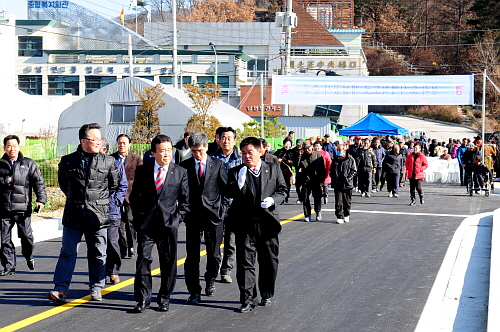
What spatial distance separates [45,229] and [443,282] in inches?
313

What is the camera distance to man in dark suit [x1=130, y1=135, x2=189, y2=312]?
21.9 feet

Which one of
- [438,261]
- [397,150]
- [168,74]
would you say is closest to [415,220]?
[438,261]

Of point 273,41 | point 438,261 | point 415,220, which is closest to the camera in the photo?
point 438,261

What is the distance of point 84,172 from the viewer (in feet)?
23.2

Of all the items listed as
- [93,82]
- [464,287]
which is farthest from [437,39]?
[464,287]

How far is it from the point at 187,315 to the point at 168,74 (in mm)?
57878

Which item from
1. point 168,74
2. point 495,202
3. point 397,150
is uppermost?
point 168,74

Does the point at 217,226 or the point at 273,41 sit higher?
the point at 273,41

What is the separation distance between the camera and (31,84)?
66.4m

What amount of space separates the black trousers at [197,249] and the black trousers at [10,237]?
9.20 feet

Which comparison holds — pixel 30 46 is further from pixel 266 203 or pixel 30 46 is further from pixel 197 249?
pixel 266 203

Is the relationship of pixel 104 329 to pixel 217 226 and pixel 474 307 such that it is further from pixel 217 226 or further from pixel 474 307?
pixel 474 307

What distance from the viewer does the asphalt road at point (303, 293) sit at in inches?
250

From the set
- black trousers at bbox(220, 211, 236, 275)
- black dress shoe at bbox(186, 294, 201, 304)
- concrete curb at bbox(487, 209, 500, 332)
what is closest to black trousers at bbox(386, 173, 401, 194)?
concrete curb at bbox(487, 209, 500, 332)
